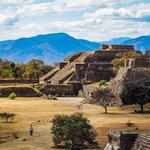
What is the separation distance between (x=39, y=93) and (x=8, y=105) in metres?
24.4

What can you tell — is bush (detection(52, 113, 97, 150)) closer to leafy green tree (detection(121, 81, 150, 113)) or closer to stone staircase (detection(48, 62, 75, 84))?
leafy green tree (detection(121, 81, 150, 113))

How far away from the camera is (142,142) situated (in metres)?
31.9

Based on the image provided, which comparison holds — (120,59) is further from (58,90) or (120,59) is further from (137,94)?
(137,94)

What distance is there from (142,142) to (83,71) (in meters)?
84.9

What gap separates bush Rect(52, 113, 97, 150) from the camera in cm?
4234

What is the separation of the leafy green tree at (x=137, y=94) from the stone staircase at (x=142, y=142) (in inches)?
1431

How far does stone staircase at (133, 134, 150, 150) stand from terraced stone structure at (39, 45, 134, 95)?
7253 cm

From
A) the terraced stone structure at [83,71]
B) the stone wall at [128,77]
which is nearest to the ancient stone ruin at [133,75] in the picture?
the stone wall at [128,77]

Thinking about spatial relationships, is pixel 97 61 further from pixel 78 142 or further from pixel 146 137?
pixel 146 137

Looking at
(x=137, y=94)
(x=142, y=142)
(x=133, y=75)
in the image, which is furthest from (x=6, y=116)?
(x=133, y=75)

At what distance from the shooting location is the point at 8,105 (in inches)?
3135

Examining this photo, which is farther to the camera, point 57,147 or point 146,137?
point 57,147

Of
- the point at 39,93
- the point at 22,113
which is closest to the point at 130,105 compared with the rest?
the point at 22,113

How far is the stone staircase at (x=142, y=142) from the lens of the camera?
30984 millimetres
